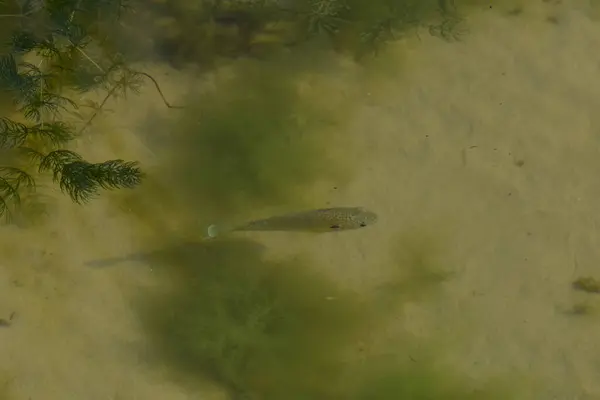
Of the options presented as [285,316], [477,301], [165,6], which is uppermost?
[165,6]

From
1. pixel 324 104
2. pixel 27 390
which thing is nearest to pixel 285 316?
pixel 324 104

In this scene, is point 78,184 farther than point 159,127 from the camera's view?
No

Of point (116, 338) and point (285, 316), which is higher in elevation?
point (285, 316)

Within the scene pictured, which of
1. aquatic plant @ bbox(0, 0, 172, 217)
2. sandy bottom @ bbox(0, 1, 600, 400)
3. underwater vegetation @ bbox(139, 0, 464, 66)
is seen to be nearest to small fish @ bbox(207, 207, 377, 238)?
sandy bottom @ bbox(0, 1, 600, 400)

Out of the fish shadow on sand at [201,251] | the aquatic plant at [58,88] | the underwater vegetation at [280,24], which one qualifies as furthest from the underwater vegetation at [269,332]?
the underwater vegetation at [280,24]

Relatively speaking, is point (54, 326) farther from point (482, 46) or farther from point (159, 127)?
point (482, 46)

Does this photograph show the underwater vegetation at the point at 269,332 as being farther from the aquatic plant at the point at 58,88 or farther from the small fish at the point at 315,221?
the aquatic plant at the point at 58,88

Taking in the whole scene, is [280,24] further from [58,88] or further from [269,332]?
[269,332]

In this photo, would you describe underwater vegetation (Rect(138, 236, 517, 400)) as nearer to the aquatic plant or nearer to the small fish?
the small fish
